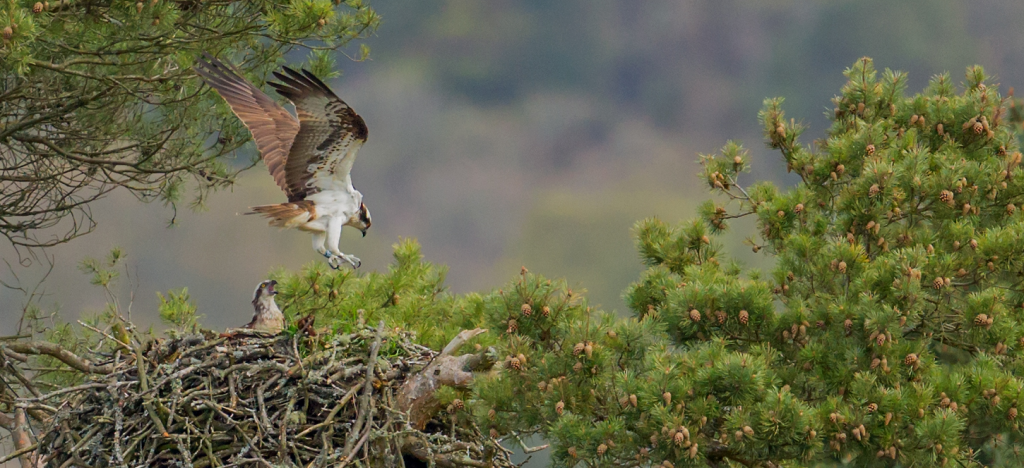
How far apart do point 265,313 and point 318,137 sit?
992 millimetres

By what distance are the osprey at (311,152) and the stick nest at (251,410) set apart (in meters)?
0.74

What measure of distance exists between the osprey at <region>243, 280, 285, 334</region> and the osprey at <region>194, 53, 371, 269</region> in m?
0.38

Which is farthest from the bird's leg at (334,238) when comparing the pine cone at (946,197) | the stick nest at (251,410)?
the pine cone at (946,197)

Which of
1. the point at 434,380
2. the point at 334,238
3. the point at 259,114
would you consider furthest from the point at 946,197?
the point at 259,114

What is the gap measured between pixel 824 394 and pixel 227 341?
2.81 meters

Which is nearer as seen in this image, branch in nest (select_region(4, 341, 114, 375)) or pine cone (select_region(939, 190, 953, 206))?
pine cone (select_region(939, 190, 953, 206))

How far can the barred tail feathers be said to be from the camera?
545 centimetres

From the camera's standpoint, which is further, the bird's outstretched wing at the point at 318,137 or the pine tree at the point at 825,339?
the bird's outstretched wing at the point at 318,137

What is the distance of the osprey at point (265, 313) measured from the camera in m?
5.30

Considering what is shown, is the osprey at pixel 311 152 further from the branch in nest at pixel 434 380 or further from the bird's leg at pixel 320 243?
the branch in nest at pixel 434 380

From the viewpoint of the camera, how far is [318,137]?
18.1 feet

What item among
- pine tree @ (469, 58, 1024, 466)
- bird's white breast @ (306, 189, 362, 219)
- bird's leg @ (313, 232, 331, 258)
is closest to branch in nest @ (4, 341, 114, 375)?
bird's leg @ (313, 232, 331, 258)

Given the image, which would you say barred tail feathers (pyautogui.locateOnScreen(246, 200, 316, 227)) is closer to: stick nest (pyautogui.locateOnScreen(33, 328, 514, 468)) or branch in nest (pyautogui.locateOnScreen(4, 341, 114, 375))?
stick nest (pyautogui.locateOnScreen(33, 328, 514, 468))

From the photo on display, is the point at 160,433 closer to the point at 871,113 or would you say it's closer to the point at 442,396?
the point at 442,396
